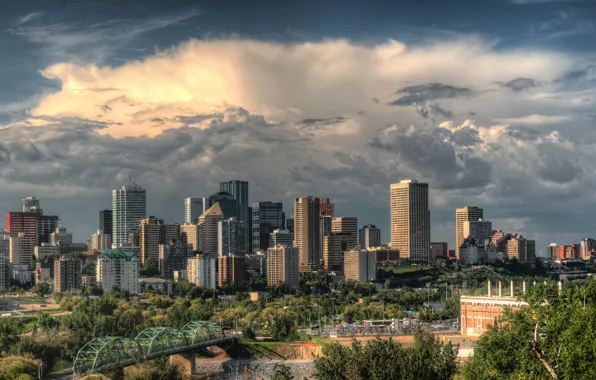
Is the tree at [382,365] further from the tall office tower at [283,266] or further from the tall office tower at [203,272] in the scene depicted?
the tall office tower at [283,266]

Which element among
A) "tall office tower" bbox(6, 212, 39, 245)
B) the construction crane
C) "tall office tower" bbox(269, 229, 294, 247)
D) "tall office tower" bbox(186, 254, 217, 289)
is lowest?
the construction crane

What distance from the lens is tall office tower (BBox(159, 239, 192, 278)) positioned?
453 feet

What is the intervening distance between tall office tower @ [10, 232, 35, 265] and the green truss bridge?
284 feet

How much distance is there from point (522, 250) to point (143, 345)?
121 meters

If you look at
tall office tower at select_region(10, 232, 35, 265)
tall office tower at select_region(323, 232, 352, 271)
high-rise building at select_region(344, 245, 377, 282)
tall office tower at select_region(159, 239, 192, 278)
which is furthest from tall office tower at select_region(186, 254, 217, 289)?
tall office tower at select_region(323, 232, 352, 271)

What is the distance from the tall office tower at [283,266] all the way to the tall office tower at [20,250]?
41.9 metres

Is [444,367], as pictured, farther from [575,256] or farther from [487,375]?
[575,256]

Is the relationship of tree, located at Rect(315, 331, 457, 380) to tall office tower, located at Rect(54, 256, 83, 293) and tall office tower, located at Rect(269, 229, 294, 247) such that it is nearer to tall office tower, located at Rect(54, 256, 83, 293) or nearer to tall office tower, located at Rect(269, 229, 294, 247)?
tall office tower, located at Rect(54, 256, 83, 293)

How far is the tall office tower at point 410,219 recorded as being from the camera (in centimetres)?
17388

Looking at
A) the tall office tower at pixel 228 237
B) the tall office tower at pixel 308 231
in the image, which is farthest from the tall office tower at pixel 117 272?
the tall office tower at pixel 308 231

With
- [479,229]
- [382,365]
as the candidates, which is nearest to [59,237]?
[479,229]

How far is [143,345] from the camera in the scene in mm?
60062

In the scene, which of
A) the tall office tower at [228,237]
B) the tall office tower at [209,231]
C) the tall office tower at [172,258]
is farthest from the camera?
the tall office tower at [209,231]

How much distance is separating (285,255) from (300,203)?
39.9m
